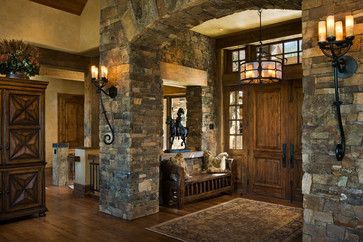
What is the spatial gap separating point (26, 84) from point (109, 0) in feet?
5.98

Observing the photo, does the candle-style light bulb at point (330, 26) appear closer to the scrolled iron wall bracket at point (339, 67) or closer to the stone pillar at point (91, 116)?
the scrolled iron wall bracket at point (339, 67)

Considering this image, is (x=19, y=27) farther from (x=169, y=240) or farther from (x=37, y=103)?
(x=169, y=240)

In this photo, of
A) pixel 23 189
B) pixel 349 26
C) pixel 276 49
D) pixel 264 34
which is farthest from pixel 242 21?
pixel 23 189

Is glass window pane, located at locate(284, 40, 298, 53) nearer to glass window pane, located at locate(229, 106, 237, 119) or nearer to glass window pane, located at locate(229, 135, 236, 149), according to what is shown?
glass window pane, located at locate(229, 106, 237, 119)

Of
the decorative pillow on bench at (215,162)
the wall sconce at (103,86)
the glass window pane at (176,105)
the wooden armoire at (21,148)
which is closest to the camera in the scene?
the wooden armoire at (21,148)

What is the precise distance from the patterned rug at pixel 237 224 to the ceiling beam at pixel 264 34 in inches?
127

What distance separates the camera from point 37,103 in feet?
15.4

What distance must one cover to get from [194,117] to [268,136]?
162cm

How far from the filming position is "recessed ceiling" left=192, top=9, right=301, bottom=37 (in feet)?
17.9

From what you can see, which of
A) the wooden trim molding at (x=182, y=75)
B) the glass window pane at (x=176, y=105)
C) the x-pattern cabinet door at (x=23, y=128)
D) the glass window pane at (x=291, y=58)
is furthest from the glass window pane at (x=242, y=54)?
the x-pattern cabinet door at (x=23, y=128)

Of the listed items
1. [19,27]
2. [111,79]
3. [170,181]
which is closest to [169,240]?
[170,181]

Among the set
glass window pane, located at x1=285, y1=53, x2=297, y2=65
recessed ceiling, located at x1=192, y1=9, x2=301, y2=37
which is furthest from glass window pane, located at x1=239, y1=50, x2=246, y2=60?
glass window pane, located at x1=285, y1=53, x2=297, y2=65

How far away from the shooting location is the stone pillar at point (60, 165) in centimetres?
709

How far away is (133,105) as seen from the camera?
4.66 m
